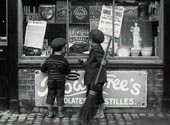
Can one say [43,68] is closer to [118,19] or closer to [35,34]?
[35,34]

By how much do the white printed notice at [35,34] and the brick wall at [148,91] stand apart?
0.57 metres

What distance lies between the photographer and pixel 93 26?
9.82m

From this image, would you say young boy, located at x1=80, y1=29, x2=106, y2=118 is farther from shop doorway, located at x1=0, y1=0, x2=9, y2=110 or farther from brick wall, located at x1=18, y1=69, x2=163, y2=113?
shop doorway, located at x1=0, y1=0, x2=9, y2=110

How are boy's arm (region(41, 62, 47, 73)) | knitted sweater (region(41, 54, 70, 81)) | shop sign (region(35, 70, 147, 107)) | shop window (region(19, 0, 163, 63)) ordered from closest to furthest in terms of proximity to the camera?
knitted sweater (region(41, 54, 70, 81)) < boy's arm (region(41, 62, 47, 73)) < shop sign (region(35, 70, 147, 107)) < shop window (region(19, 0, 163, 63))

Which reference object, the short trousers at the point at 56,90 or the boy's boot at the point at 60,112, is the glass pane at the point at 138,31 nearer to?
the short trousers at the point at 56,90

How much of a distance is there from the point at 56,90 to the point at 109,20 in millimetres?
1800

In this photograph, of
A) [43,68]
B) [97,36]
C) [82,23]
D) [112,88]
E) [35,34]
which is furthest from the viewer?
[82,23]

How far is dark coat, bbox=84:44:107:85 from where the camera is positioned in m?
8.84

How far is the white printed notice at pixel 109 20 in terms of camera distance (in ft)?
32.0

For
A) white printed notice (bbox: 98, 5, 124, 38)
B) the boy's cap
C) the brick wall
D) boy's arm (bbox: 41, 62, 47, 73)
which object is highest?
white printed notice (bbox: 98, 5, 124, 38)

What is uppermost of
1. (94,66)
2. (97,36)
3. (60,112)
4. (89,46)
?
(97,36)

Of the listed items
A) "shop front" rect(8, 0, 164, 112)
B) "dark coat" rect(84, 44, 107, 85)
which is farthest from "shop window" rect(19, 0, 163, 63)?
"dark coat" rect(84, 44, 107, 85)

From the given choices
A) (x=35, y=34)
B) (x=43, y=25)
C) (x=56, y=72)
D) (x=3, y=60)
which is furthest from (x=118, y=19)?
(x=3, y=60)

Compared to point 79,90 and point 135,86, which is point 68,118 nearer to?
point 79,90
